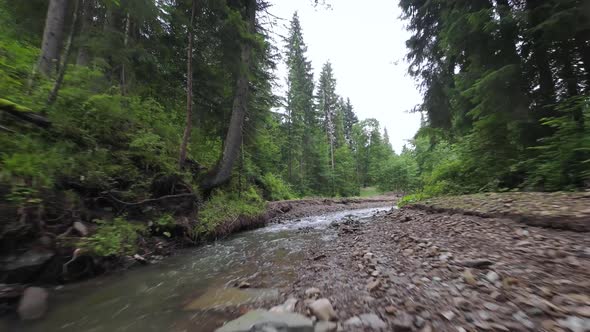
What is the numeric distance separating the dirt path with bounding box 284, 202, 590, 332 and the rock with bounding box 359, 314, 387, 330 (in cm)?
4

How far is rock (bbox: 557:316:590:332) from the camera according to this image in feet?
4.58

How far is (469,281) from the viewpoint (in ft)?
7.44

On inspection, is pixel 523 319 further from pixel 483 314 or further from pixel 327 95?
pixel 327 95

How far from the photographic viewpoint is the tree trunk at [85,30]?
6941 mm

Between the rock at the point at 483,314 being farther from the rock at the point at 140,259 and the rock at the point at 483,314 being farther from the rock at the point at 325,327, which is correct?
the rock at the point at 140,259

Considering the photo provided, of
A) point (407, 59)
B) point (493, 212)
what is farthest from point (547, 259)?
point (407, 59)

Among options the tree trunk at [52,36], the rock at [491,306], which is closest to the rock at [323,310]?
the rock at [491,306]

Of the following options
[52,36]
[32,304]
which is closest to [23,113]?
[52,36]

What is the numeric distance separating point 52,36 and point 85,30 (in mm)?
1777

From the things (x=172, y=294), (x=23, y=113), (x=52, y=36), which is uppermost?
(x=52, y=36)

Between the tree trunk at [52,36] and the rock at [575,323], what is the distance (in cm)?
904

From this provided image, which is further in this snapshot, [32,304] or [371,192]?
[371,192]

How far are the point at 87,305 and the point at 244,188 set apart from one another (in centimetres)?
787

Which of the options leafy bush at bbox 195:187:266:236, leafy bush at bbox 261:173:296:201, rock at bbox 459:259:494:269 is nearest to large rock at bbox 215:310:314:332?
rock at bbox 459:259:494:269
